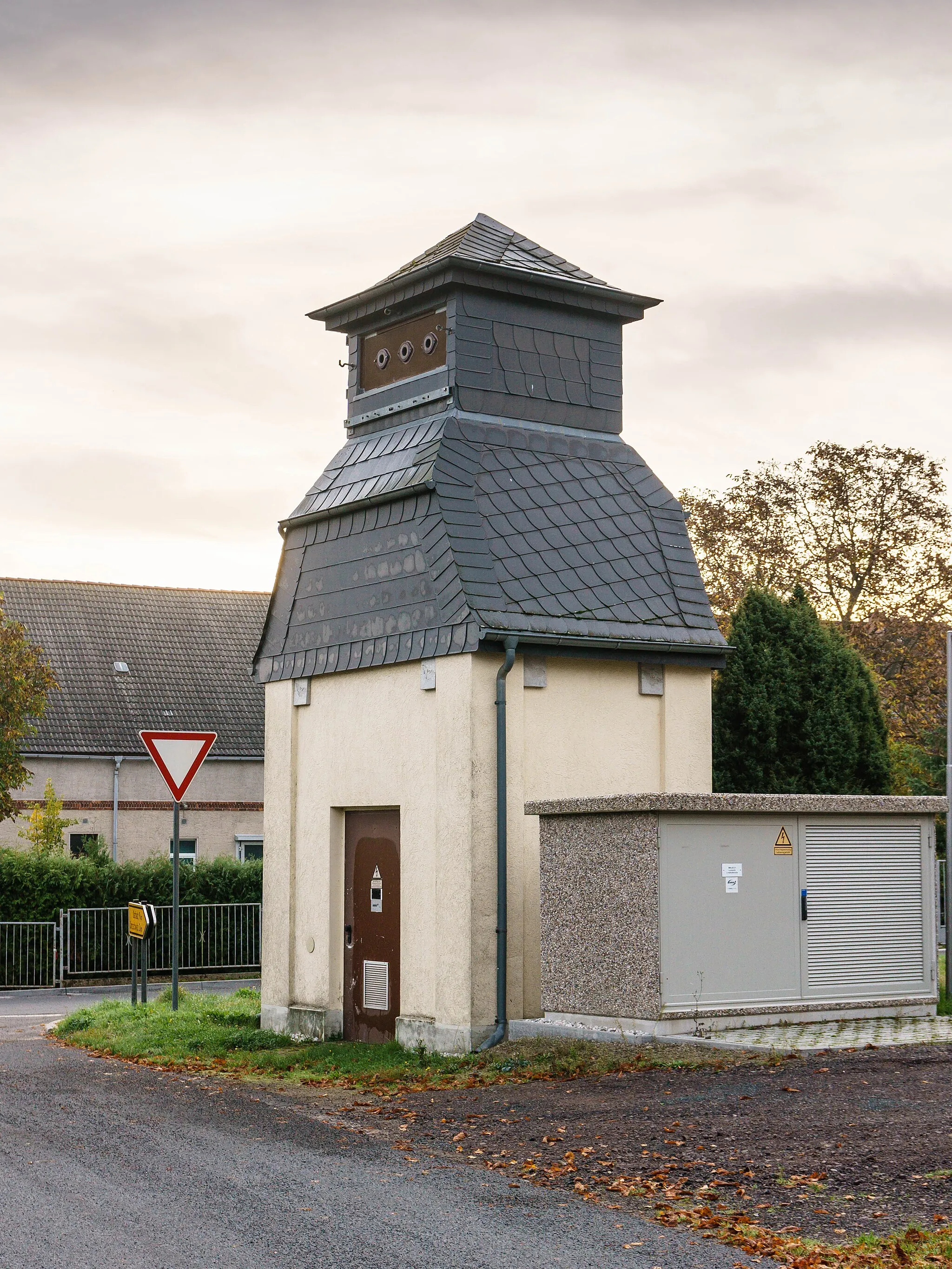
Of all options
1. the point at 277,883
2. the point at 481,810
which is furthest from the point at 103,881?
the point at 481,810

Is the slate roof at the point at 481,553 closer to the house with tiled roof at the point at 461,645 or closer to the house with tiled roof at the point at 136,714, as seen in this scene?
the house with tiled roof at the point at 461,645

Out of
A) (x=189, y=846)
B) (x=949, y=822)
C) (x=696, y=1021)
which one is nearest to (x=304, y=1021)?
(x=696, y=1021)

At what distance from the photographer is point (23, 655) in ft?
96.7

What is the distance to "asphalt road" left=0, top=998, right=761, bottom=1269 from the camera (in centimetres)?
686

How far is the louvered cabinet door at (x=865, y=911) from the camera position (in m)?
13.3

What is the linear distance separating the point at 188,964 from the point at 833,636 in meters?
12.9

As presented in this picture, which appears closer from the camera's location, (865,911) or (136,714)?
(865,911)

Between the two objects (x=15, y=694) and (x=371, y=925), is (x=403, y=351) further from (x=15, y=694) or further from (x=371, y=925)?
(x=15, y=694)

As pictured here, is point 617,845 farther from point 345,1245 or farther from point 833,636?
point 833,636

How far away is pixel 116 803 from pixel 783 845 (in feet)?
81.6

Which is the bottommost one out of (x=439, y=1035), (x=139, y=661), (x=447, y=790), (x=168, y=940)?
(x=168, y=940)

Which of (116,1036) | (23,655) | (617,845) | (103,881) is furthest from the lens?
(23,655)

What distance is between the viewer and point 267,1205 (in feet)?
25.8

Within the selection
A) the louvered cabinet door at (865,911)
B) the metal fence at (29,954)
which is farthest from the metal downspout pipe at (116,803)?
the louvered cabinet door at (865,911)
